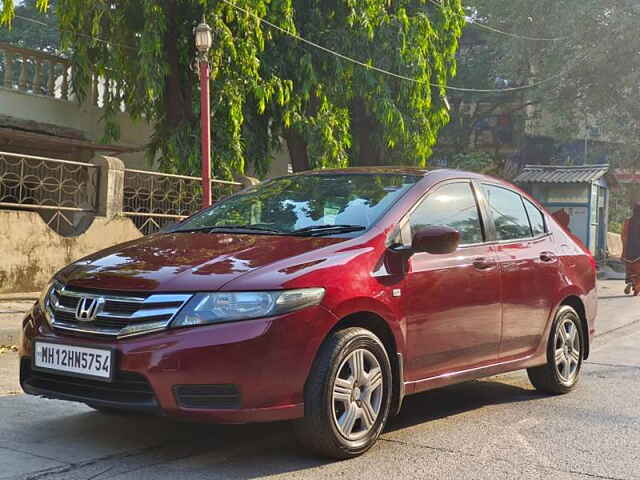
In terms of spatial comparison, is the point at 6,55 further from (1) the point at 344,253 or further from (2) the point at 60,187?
(1) the point at 344,253

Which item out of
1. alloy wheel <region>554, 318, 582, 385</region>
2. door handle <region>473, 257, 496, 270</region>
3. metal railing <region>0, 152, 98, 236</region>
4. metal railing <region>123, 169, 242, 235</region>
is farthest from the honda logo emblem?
metal railing <region>123, 169, 242, 235</region>

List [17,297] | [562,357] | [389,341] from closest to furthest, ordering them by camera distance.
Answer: [389,341] < [562,357] < [17,297]

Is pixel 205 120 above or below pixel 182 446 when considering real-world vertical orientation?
above

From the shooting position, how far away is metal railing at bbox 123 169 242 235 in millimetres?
13469

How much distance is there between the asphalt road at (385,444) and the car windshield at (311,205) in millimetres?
1187

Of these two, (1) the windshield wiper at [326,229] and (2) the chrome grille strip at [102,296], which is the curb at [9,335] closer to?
(2) the chrome grille strip at [102,296]

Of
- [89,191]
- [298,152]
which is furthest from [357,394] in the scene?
[298,152]

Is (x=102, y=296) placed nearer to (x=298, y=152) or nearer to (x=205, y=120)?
(x=205, y=120)

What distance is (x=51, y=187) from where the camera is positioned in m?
12.1

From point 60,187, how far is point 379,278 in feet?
27.6

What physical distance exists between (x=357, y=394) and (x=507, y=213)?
223cm

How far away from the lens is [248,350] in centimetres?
405

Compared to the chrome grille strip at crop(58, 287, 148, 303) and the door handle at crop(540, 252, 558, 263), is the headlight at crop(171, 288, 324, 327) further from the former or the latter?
the door handle at crop(540, 252, 558, 263)

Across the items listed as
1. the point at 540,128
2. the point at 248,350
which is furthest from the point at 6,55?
the point at 540,128
